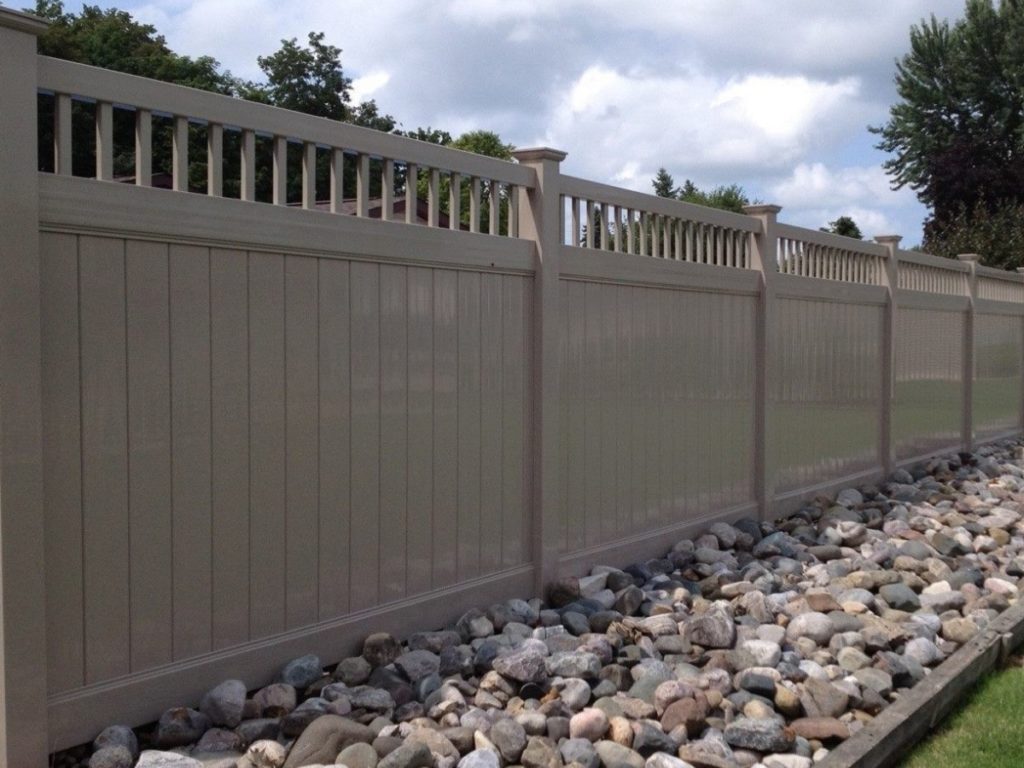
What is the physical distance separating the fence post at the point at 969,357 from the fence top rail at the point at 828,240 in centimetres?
258

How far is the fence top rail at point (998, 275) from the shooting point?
11.5m

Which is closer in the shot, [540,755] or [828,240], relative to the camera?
[540,755]

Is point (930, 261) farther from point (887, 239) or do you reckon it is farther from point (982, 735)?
point (982, 735)

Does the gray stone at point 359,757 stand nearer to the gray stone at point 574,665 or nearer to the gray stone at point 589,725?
the gray stone at point 589,725

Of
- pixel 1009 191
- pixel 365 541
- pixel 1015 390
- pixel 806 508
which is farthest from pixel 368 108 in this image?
pixel 365 541

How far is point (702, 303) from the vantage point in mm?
6414

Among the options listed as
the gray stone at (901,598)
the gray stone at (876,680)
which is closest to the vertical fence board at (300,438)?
the gray stone at (876,680)

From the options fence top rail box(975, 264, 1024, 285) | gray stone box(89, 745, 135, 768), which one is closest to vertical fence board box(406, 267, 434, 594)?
gray stone box(89, 745, 135, 768)

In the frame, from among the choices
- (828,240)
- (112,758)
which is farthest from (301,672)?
(828,240)

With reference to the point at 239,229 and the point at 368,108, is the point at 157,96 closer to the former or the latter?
the point at 239,229

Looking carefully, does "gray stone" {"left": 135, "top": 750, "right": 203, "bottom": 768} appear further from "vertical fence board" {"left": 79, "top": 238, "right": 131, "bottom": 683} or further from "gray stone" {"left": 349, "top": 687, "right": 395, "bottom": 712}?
"gray stone" {"left": 349, "top": 687, "right": 395, "bottom": 712}

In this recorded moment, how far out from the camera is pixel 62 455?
3.15m

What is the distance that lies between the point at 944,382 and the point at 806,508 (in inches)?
147

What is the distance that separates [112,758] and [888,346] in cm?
746
